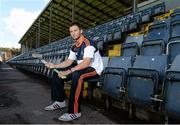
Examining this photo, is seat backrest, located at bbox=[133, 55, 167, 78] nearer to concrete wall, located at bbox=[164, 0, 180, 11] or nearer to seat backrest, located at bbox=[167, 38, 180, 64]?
seat backrest, located at bbox=[167, 38, 180, 64]

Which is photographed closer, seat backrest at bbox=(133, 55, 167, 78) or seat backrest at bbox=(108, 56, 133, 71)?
seat backrest at bbox=(133, 55, 167, 78)

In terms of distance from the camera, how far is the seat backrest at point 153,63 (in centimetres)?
369

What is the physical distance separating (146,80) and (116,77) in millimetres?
770

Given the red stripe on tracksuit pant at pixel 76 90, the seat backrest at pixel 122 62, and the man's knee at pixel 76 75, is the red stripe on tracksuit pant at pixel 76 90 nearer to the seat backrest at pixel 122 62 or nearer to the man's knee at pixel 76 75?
the man's knee at pixel 76 75

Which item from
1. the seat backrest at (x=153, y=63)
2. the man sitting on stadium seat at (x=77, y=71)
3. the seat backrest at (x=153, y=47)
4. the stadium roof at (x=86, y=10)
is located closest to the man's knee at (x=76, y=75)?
the man sitting on stadium seat at (x=77, y=71)

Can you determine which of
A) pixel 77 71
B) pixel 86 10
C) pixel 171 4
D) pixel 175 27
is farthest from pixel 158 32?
pixel 86 10

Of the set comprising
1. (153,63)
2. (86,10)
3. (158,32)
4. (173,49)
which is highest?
(86,10)

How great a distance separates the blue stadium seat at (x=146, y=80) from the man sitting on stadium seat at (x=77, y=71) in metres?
0.64

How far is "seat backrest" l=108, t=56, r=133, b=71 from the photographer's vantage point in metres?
4.47

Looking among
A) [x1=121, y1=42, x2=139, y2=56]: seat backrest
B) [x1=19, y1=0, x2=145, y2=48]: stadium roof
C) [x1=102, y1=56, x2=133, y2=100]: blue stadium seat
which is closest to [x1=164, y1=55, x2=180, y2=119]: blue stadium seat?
[x1=102, y1=56, x2=133, y2=100]: blue stadium seat

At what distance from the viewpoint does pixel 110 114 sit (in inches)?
172

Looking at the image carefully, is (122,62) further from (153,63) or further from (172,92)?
(172,92)

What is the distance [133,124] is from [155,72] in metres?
0.72

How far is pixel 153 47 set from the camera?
15.5 ft
